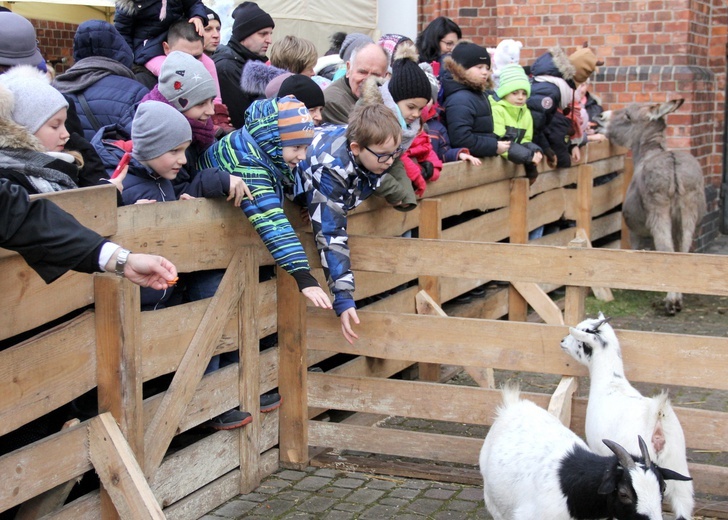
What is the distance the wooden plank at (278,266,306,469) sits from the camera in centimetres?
557

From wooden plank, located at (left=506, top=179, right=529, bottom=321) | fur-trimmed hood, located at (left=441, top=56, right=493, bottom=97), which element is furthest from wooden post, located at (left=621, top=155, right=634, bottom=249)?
fur-trimmed hood, located at (left=441, top=56, right=493, bottom=97)

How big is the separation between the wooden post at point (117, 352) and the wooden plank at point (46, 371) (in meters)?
0.05

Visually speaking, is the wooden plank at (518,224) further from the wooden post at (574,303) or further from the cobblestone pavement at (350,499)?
the cobblestone pavement at (350,499)

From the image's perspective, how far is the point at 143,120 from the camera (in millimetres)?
4559

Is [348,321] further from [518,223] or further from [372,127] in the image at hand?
[518,223]

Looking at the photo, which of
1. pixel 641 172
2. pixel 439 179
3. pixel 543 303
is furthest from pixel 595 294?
pixel 439 179

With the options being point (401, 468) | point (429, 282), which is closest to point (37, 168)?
point (401, 468)

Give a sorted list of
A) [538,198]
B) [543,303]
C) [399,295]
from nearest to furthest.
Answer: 1. [399,295]
2. [543,303]
3. [538,198]

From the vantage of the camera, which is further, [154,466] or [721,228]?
[721,228]

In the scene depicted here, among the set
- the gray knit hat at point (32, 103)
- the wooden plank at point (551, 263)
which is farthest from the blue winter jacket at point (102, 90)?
the wooden plank at point (551, 263)

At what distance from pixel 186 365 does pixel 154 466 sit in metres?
0.50

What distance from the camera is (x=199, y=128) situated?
5238 millimetres

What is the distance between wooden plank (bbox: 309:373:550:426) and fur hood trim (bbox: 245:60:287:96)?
195 centimetres

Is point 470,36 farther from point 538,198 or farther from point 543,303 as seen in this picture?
point 543,303
